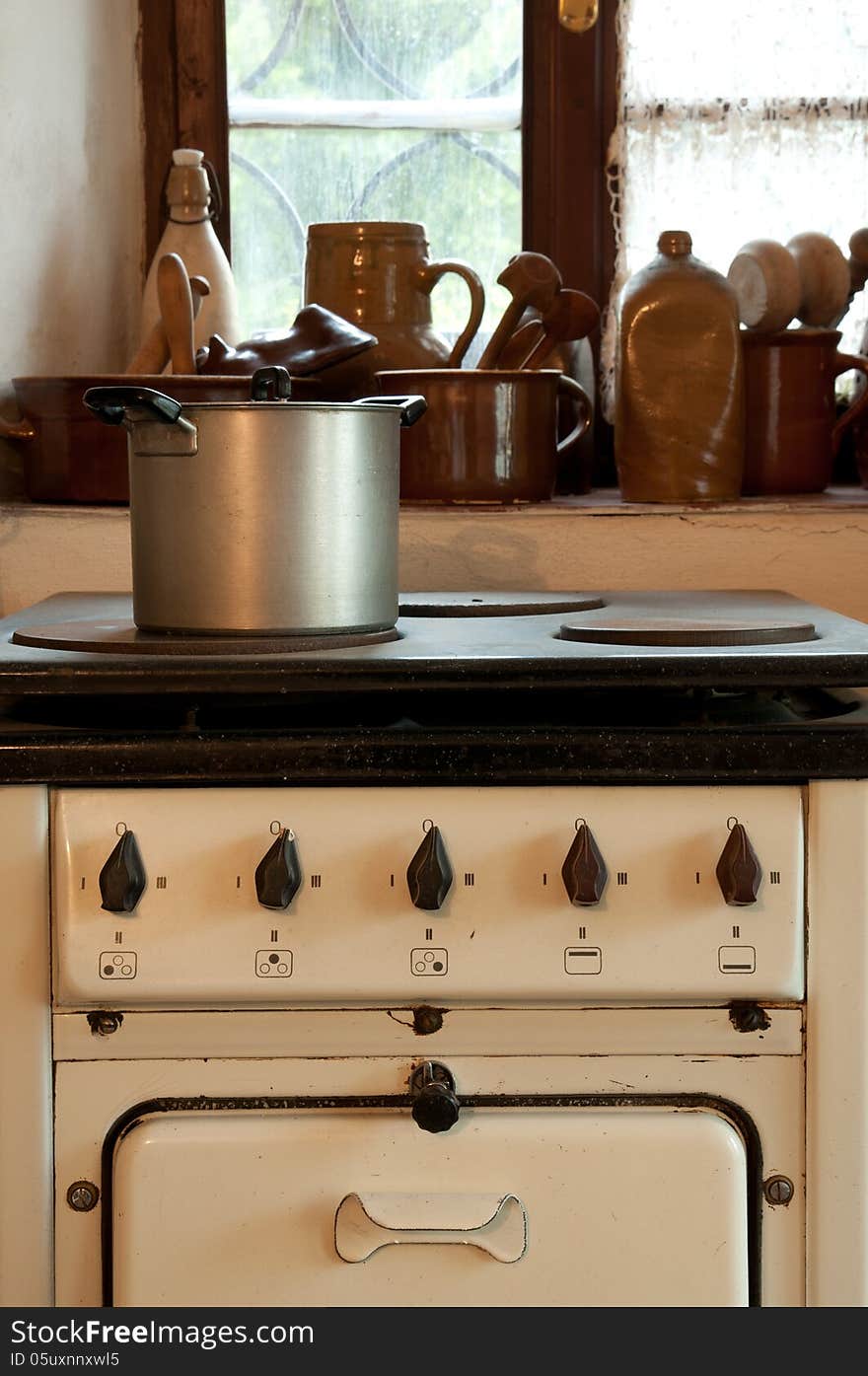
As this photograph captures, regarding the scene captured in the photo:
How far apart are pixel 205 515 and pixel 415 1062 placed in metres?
0.36

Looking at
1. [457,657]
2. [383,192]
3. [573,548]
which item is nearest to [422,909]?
[457,657]

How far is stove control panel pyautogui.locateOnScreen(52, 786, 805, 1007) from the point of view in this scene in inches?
33.9

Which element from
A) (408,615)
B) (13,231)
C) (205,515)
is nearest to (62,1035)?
(205,515)

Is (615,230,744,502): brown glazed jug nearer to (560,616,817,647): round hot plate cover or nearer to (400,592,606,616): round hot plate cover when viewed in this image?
(400,592,606,616): round hot plate cover

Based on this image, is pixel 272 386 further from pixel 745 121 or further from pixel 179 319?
pixel 745 121

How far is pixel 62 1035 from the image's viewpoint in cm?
87

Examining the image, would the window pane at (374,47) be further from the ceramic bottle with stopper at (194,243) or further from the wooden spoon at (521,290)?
the wooden spoon at (521,290)

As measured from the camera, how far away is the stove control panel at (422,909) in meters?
0.86

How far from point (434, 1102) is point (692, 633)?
1.12 ft

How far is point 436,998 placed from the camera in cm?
87

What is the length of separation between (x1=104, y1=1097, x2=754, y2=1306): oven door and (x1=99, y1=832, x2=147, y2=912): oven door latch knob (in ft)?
0.45

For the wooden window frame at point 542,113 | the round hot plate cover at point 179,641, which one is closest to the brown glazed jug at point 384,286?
the wooden window frame at point 542,113

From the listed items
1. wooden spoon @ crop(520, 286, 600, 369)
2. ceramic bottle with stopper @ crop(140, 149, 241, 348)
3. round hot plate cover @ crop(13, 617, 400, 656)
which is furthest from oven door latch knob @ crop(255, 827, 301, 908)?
ceramic bottle with stopper @ crop(140, 149, 241, 348)
